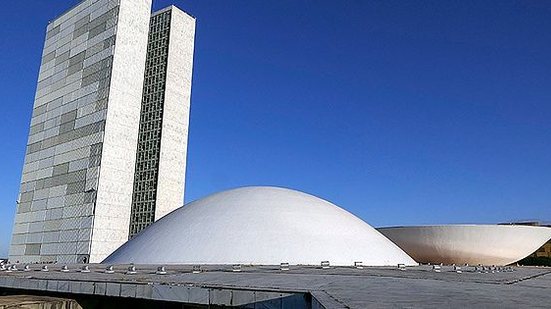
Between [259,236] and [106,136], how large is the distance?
2683 cm

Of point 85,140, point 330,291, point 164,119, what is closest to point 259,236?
point 330,291

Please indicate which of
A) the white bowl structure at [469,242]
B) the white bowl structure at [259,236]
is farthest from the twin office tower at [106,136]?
the white bowl structure at [469,242]

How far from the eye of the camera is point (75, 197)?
131ft

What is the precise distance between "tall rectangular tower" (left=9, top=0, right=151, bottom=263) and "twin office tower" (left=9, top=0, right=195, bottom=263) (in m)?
0.10

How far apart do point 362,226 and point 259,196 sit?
5.40 m

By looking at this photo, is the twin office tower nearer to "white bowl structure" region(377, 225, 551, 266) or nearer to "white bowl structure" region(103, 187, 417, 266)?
"white bowl structure" region(103, 187, 417, 266)

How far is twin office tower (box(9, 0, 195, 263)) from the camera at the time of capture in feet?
130

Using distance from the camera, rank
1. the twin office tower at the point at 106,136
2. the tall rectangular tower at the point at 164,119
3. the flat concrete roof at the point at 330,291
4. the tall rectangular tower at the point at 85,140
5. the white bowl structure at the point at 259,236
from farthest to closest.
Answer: the tall rectangular tower at the point at 164,119
the twin office tower at the point at 106,136
the tall rectangular tower at the point at 85,140
the white bowl structure at the point at 259,236
the flat concrete roof at the point at 330,291

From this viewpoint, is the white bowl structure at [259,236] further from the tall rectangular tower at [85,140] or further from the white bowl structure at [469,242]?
the tall rectangular tower at [85,140]

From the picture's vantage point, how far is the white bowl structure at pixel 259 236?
17.2 metres

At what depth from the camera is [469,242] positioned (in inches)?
1280

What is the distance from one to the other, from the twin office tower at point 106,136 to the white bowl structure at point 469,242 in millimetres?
22008

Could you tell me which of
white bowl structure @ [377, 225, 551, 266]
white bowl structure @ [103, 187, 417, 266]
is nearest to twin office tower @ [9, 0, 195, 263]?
white bowl structure @ [103, 187, 417, 266]

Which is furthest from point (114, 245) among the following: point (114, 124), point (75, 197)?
point (114, 124)
